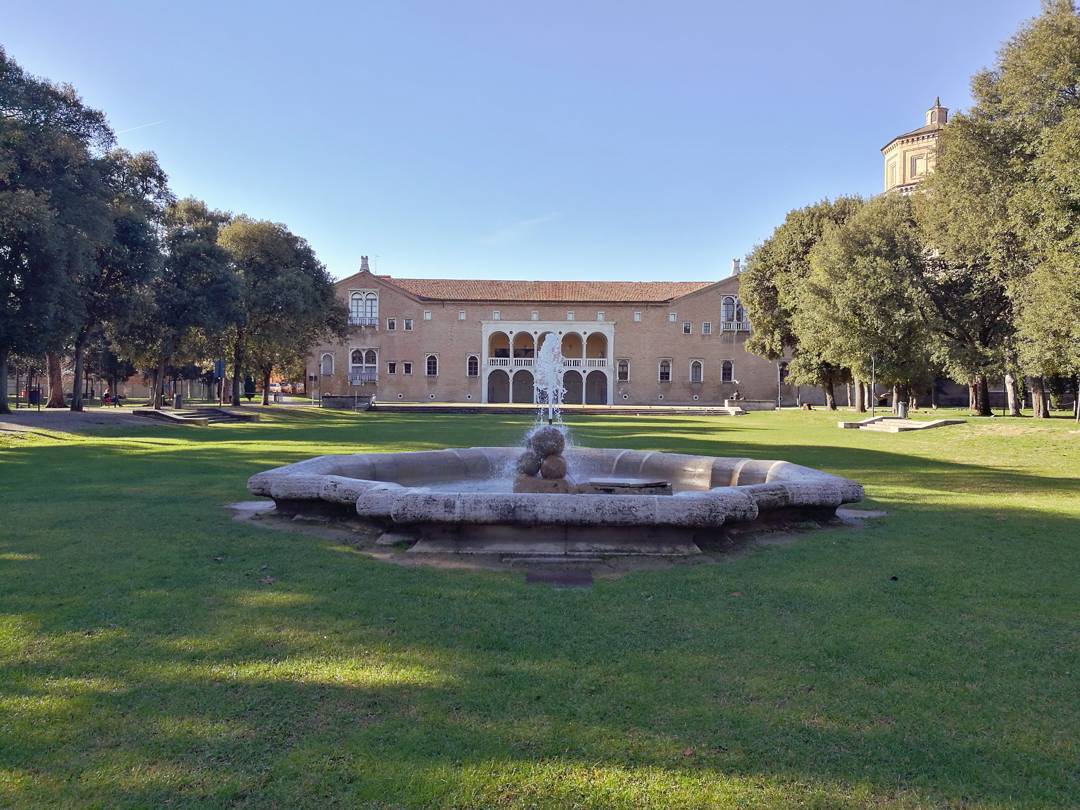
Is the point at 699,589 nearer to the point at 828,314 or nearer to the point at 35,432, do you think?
the point at 35,432

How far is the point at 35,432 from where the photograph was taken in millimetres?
20031

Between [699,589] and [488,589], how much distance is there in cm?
153

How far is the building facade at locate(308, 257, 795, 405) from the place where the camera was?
58.6m

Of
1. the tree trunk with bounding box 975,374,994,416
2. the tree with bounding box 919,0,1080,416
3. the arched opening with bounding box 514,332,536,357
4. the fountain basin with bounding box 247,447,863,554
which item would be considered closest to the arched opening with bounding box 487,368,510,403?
the arched opening with bounding box 514,332,536,357

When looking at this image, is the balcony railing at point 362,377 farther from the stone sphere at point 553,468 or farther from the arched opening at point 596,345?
the stone sphere at point 553,468

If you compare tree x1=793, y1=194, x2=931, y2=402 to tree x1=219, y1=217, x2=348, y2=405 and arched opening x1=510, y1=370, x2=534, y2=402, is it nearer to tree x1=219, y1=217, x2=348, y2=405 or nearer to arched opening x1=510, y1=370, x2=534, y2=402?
tree x1=219, y1=217, x2=348, y2=405

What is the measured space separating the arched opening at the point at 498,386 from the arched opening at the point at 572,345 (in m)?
5.92

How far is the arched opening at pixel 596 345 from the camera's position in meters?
60.5

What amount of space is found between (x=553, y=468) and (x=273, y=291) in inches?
1175

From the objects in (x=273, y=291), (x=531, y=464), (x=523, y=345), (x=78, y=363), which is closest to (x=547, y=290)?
(x=523, y=345)

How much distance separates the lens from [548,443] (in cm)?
793

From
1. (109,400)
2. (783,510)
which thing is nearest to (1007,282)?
(783,510)

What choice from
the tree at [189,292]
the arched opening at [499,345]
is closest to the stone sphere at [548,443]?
the tree at [189,292]

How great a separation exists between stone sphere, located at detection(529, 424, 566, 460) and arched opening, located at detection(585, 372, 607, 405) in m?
51.4
